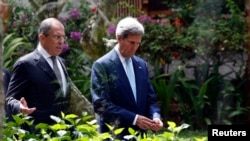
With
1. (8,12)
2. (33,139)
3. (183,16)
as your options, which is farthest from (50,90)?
(183,16)

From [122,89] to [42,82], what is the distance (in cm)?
52

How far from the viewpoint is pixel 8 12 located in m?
9.87

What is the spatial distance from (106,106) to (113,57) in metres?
0.34

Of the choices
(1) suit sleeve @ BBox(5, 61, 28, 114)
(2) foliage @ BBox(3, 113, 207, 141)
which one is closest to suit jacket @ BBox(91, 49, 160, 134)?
(1) suit sleeve @ BBox(5, 61, 28, 114)

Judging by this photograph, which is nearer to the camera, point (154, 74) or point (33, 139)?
point (33, 139)

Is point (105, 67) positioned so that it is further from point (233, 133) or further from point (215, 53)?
point (215, 53)

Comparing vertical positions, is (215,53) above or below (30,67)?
below

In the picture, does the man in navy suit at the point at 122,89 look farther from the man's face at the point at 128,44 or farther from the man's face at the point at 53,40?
the man's face at the point at 53,40

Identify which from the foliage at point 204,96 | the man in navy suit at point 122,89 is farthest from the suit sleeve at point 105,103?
the foliage at point 204,96

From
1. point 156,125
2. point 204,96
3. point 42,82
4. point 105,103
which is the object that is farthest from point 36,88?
point 204,96

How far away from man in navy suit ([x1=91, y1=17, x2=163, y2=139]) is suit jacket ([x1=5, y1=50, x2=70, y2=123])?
0.89 ft

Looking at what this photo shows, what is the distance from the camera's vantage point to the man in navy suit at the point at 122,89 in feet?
17.2

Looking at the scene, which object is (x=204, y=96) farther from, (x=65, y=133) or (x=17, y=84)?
(x=65, y=133)

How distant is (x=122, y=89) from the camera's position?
5332 millimetres
